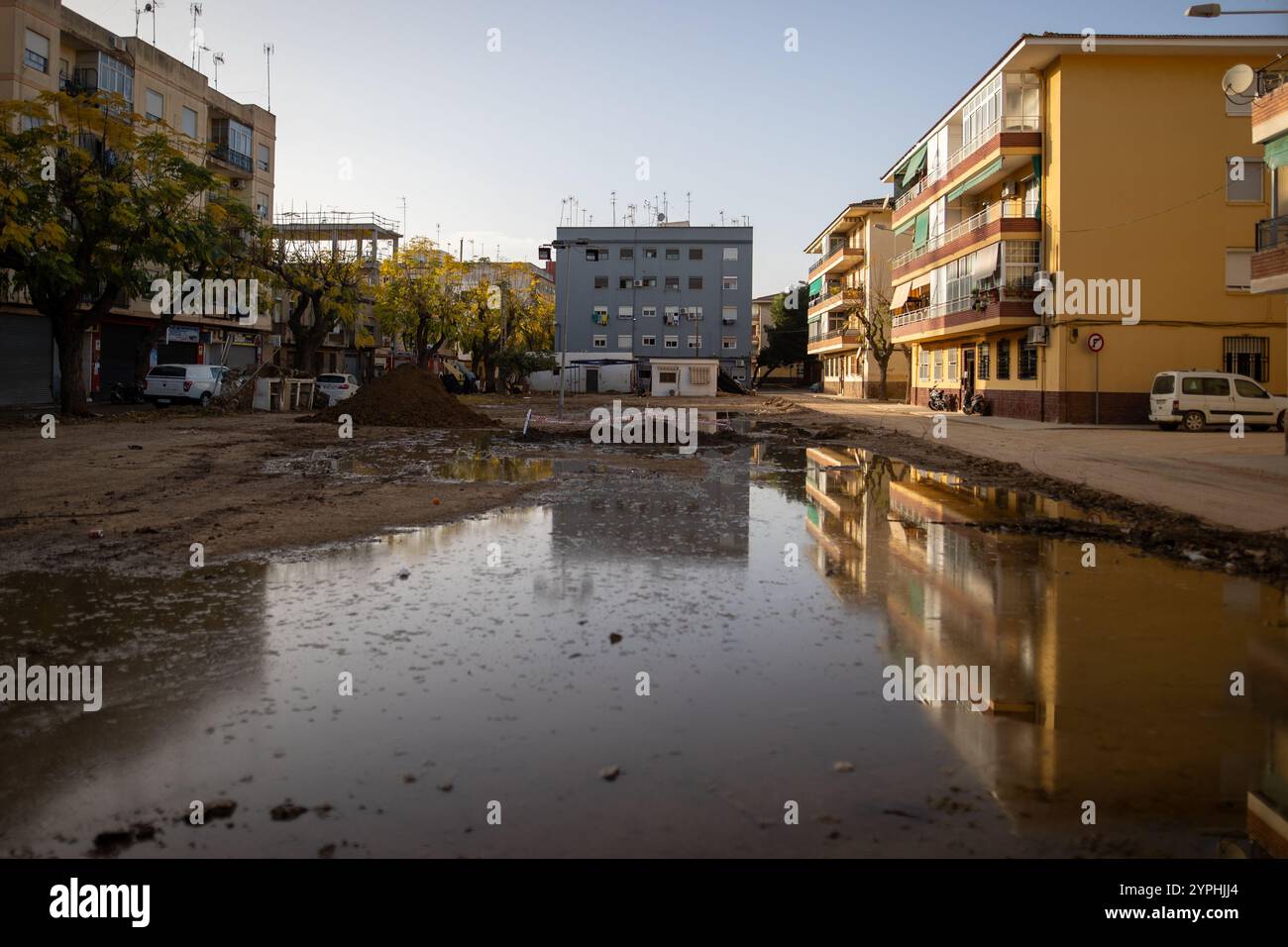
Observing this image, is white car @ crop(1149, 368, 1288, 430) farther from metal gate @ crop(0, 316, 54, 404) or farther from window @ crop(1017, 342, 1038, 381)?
metal gate @ crop(0, 316, 54, 404)

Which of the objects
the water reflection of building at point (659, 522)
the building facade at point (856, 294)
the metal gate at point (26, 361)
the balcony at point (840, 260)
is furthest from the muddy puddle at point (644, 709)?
the balcony at point (840, 260)

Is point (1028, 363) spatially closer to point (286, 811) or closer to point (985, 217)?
point (985, 217)

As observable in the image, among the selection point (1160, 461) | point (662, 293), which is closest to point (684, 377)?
point (662, 293)

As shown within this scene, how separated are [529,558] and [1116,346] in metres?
31.1

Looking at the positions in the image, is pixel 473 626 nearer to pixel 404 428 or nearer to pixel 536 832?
pixel 536 832

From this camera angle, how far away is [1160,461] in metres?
19.9

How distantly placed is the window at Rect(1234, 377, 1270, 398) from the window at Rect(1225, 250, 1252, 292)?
5.18 meters

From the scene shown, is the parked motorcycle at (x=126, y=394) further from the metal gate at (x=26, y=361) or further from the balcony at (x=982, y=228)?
the balcony at (x=982, y=228)

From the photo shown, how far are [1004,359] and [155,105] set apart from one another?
4004 centimetres
